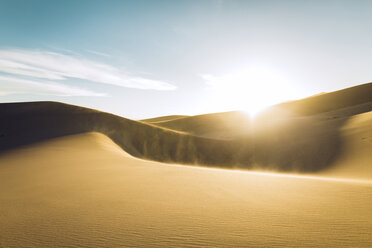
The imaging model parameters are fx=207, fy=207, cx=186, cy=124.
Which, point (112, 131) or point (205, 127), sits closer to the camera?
point (112, 131)

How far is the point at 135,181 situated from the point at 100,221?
8.51 feet

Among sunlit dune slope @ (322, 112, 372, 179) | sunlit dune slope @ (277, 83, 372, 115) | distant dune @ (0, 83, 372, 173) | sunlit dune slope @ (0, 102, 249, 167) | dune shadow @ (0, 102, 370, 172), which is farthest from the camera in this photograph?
sunlit dune slope @ (277, 83, 372, 115)

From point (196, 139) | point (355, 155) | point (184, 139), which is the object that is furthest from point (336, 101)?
point (355, 155)

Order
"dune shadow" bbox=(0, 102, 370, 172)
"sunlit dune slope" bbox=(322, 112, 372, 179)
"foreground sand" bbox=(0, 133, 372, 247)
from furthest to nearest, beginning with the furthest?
"dune shadow" bbox=(0, 102, 370, 172) → "sunlit dune slope" bbox=(322, 112, 372, 179) → "foreground sand" bbox=(0, 133, 372, 247)

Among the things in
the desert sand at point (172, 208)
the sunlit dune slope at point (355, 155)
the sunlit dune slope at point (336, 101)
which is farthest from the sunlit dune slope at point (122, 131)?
the sunlit dune slope at point (336, 101)

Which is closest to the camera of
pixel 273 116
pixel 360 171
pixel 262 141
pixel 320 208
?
pixel 320 208

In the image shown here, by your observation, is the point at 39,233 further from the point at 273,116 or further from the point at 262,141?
the point at 273,116

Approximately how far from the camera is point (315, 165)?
44.1 feet

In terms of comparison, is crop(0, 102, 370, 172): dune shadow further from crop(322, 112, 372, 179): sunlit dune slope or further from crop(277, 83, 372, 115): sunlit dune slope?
crop(277, 83, 372, 115): sunlit dune slope

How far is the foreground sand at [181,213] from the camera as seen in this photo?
9.17 ft

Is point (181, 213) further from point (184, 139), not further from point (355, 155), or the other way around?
point (184, 139)

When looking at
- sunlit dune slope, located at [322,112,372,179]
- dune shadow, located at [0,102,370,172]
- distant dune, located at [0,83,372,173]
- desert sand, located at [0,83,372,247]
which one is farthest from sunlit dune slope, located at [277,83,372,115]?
desert sand, located at [0,83,372,247]

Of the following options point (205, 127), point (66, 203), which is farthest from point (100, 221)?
point (205, 127)

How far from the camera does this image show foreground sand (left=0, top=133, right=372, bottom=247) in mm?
2795
